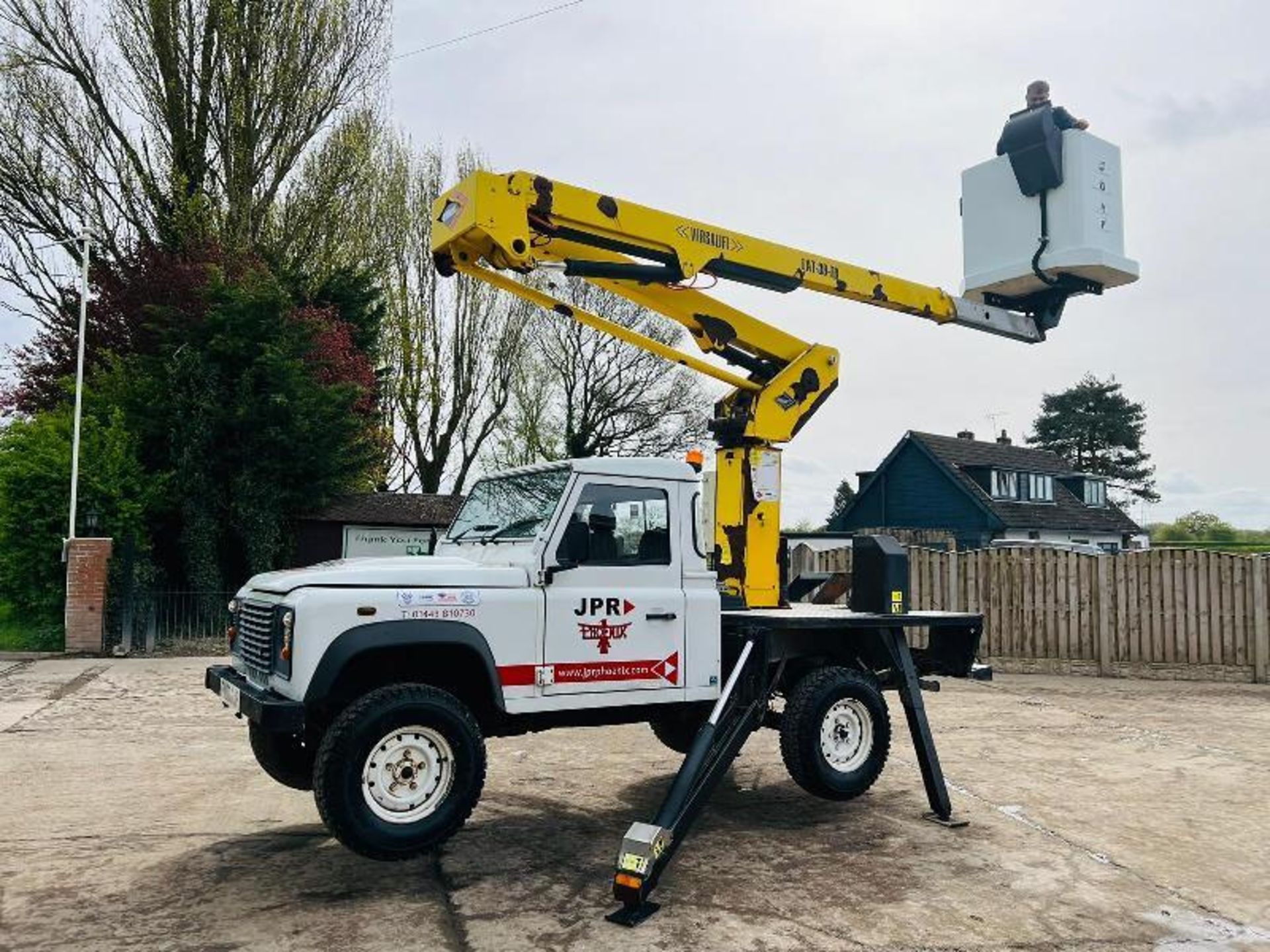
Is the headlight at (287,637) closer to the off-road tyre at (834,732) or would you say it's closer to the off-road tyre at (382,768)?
the off-road tyre at (382,768)

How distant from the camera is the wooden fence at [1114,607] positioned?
13656mm

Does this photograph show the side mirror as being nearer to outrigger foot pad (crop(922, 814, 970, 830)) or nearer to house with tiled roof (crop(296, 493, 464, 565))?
outrigger foot pad (crop(922, 814, 970, 830))

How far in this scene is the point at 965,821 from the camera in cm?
655

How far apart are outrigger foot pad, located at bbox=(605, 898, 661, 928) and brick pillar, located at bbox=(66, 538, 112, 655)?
14.7 m

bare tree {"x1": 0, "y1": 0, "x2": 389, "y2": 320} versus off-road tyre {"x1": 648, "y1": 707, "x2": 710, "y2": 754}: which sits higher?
bare tree {"x1": 0, "y1": 0, "x2": 389, "y2": 320}

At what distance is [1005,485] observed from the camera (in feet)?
123

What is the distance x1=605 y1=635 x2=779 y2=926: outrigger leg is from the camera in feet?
Answer: 15.7

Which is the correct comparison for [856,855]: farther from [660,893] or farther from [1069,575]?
[1069,575]

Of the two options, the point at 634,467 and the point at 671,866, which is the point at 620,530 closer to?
the point at 634,467

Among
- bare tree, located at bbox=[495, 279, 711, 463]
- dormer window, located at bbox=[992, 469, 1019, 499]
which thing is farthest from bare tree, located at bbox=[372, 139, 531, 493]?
dormer window, located at bbox=[992, 469, 1019, 499]

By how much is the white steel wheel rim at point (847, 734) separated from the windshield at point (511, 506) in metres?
2.49

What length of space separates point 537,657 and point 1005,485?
3525 centimetres

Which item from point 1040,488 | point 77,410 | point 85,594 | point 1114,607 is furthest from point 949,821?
point 1040,488

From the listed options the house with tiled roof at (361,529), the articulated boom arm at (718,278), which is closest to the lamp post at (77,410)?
the house with tiled roof at (361,529)
